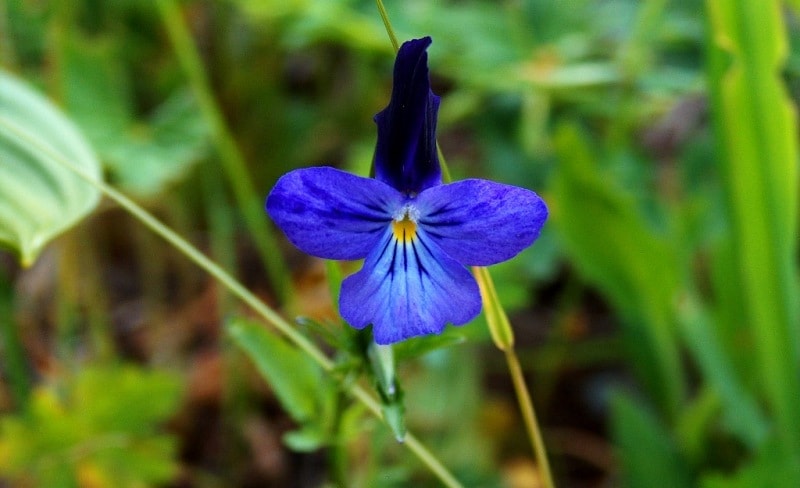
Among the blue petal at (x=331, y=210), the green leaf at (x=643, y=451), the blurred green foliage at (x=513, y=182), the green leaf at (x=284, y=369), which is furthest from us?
the green leaf at (x=643, y=451)

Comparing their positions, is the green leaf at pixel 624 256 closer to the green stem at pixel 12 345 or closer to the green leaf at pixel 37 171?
the green leaf at pixel 37 171

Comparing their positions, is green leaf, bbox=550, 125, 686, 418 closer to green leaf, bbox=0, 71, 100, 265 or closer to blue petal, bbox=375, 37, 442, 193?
blue petal, bbox=375, 37, 442, 193

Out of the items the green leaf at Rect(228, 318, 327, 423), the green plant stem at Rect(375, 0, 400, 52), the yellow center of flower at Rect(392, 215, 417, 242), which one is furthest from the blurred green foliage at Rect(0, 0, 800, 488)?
the green plant stem at Rect(375, 0, 400, 52)

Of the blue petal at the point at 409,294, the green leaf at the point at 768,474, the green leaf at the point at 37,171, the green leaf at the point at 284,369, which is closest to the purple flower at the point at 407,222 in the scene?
the blue petal at the point at 409,294

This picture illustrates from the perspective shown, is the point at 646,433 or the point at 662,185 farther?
the point at 662,185

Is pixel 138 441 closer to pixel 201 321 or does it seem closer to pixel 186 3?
pixel 201 321

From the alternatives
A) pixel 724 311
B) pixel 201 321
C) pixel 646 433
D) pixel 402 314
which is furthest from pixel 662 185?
pixel 402 314

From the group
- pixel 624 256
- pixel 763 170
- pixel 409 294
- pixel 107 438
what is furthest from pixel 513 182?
pixel 409 294

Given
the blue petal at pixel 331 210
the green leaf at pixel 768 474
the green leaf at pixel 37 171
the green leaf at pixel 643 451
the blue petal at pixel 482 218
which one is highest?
the green leaf at pixel 37 171
